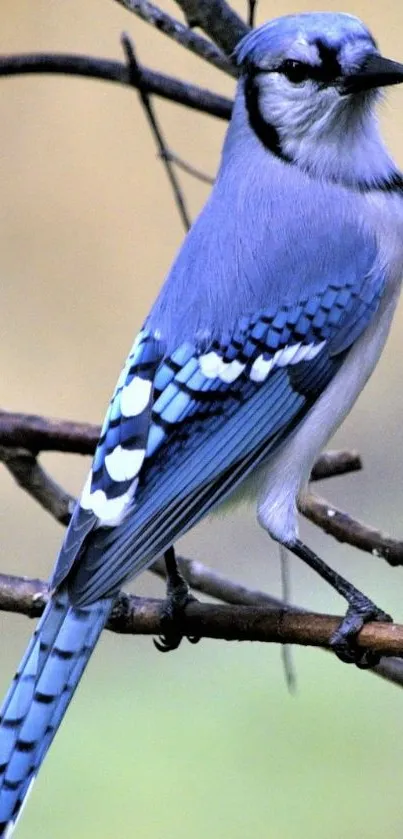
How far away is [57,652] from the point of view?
1.52 m

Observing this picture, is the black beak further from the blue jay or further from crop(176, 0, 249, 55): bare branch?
crop(176, 0, 249, 55): bare branch

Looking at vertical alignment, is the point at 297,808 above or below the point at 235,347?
below

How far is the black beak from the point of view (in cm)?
171

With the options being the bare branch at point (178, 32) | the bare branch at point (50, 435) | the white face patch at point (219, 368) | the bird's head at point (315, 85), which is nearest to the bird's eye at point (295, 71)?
the bird's head at point (315, 85)

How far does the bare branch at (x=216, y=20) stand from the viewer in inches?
77.1

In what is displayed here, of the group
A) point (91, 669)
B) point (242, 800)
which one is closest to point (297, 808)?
point (242, 800)

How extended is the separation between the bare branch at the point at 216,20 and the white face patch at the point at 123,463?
67 centimetres

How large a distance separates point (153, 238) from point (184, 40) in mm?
2219

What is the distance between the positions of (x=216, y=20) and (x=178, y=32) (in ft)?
0.18

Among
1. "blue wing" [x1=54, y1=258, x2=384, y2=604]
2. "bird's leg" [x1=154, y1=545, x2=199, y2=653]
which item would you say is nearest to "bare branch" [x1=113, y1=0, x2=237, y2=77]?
"blue wing" [x1=54, y1=258, x2=384, y2=604]

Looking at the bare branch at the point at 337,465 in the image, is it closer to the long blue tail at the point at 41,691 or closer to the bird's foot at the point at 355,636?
the bird's foot at the point at 355,636

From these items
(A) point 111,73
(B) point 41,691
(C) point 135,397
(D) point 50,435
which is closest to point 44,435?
(D) point 50,435

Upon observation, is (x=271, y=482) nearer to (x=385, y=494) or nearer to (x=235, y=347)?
(x=235, y=347)

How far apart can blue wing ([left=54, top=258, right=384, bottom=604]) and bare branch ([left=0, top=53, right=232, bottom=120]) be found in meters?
0.40
